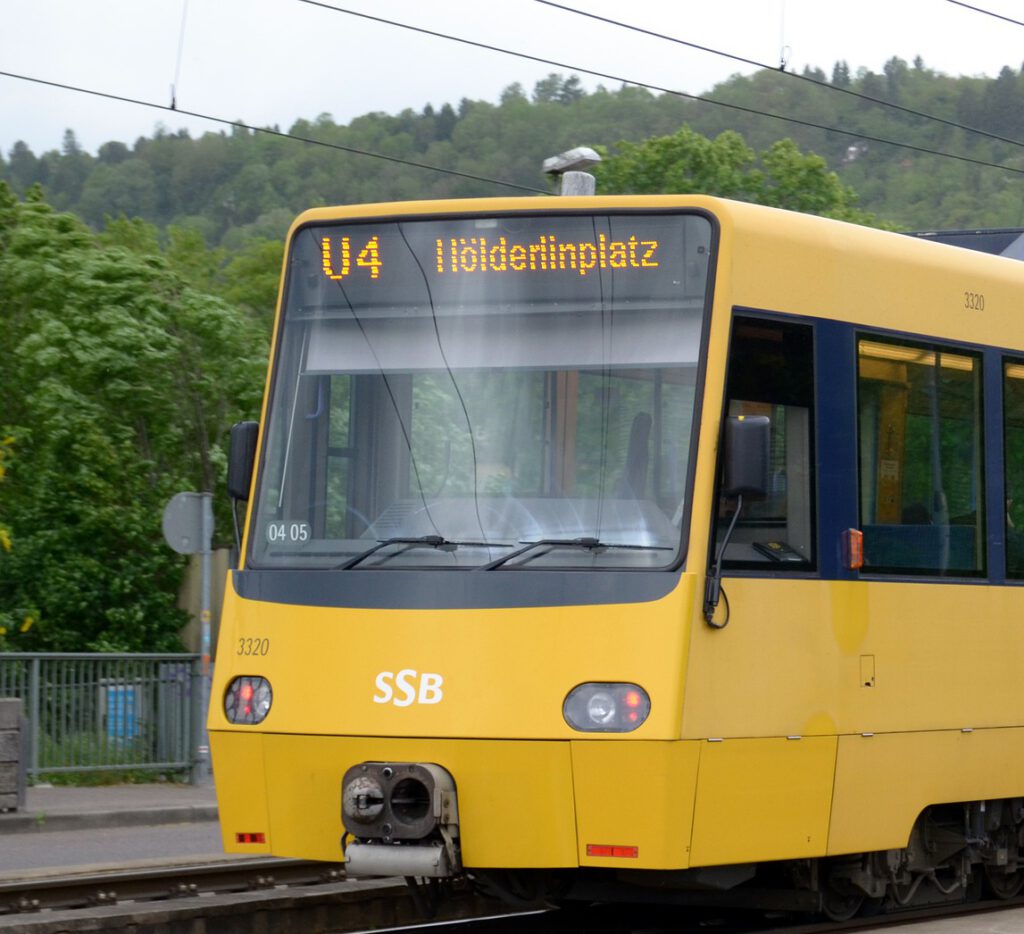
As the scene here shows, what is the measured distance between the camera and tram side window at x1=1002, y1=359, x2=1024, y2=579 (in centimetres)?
968

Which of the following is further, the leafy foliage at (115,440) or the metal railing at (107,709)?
the leafy foliage at (115,440)

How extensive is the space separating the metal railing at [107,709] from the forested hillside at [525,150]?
66507 millimetres

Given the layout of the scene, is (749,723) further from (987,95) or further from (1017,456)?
(987,95)

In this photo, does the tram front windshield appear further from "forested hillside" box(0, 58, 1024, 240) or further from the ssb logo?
"forested hillside" box(0, 58, 1024, 240)

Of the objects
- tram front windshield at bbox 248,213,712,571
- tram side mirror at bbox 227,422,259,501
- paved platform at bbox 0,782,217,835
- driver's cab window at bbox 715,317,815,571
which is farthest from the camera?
paved platform at bbox 0,782,217,835

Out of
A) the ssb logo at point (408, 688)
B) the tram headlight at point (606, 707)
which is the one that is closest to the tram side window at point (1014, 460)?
the tram headlight at point (606, 707)

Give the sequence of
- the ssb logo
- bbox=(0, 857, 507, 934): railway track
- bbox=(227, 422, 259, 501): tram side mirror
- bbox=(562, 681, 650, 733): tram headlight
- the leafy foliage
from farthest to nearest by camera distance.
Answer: the leafy foliage
bbox=(0, 857, 507, 934): railway track
bbox=(227, 422, 259, 501): tram side mirror
the ssb logo
bbox=(562, 681, 650, 733): tram headlight

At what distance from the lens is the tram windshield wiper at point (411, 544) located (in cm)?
798

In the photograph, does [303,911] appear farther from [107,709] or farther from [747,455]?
[107,709]

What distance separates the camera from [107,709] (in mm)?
17516

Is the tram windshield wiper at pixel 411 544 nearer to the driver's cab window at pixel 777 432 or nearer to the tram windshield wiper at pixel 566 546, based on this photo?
the tram windshield wiper at pixel 566 546

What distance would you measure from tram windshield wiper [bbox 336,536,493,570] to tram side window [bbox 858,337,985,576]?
6.31 feet

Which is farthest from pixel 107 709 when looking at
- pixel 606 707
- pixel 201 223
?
pixel 201 223

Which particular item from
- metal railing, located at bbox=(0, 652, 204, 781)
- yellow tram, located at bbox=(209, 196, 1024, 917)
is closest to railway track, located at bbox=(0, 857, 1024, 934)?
yellow tram, located at bbox=(209, 196, 1024, 917)
